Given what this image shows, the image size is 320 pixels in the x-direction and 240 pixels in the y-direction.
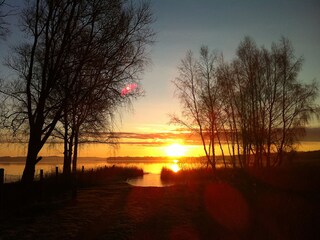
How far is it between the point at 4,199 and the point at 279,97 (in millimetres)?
25702

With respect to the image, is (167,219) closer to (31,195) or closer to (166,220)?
(166,220)

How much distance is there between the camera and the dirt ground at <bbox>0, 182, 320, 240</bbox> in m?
8.66

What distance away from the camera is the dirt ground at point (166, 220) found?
8.66 m

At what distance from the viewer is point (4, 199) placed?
11969 mm

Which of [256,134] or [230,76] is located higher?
[230,76]

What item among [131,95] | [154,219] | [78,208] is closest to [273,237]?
[154,219]

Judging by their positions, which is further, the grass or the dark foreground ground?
the grass

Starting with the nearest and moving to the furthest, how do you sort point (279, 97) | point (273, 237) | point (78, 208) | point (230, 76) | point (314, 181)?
1. point (273, 237)
2. point (78, 208)
3. point (314, 181)
4. point (279, 97)
5. point (230, 76)

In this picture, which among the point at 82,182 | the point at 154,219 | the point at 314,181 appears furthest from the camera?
the point at 82,182

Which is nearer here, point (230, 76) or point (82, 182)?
point (82, 182)

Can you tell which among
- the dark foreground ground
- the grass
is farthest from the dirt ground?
the grass

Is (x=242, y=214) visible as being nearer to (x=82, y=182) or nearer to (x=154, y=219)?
(x=154, y=219)

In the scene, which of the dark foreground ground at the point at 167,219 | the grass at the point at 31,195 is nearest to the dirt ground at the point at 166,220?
the dark foreground ground at the point at 167,219

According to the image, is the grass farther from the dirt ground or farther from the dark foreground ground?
the dirt ground
